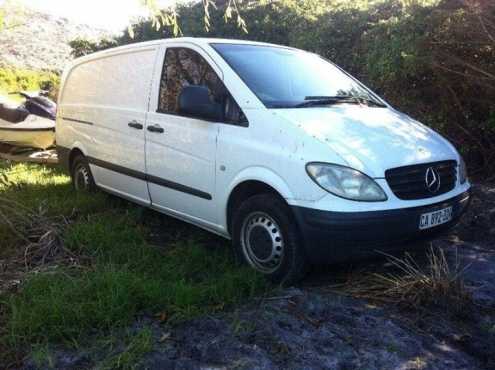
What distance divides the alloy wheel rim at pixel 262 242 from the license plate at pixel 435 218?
96cm

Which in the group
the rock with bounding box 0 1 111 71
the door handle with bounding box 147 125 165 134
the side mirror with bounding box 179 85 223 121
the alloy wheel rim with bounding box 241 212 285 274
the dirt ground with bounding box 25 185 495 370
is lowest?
the dirt ground with bounding box 25 185 495 370

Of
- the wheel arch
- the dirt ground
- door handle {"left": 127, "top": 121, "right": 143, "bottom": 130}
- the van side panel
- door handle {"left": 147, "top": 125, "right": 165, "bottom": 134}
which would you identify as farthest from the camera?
the van side panel

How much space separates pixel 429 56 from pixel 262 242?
12.3ft

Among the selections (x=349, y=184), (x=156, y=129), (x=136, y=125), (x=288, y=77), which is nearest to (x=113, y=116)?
(x=136, y=125)

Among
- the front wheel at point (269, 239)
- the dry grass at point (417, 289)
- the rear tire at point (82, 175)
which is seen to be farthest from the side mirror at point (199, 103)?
the rear tire at point (82, 175)

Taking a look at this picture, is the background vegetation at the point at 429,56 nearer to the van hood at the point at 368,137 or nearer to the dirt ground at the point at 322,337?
the van hood at the point at 368,137

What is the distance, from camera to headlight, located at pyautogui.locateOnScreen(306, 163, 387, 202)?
3.31m

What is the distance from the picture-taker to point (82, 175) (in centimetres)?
607

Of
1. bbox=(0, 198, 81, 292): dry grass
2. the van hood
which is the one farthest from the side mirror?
bbox=(0, 198, 81, 292): dry grass

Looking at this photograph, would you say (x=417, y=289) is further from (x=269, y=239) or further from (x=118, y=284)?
(x=118, y=284)

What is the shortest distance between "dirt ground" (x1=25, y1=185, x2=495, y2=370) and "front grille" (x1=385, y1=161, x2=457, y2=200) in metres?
0.74

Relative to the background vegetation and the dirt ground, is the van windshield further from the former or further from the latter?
the background vegetation

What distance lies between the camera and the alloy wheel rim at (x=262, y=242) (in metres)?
3.65

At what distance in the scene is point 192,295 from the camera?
132 inches
